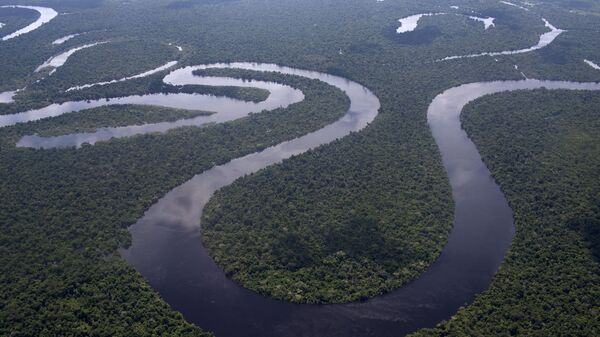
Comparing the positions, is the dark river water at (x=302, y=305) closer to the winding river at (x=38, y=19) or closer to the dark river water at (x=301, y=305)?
the dark river water at (x=301, y=305)

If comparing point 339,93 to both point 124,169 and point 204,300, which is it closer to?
point 124,169

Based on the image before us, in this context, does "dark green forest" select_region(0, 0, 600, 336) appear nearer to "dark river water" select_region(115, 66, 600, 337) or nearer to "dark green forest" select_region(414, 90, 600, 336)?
"dark green forest" select_region(414, 90, 600, 336)

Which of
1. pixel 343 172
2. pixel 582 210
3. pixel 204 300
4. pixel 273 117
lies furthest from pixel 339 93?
pixel 204 300

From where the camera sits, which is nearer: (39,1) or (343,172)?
(343,172)

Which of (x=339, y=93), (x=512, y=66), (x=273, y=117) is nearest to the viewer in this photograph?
(x=273, y=117)

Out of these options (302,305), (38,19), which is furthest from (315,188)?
(38,19)

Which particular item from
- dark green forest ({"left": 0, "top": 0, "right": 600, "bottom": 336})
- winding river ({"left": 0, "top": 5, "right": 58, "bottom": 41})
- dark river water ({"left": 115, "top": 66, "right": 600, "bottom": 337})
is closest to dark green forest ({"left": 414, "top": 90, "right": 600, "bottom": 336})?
dark green forest ({"left": 0, "top": 0, "right": 600, "bottom": 336})

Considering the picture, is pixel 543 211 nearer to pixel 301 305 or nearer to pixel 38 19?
pixel 301 305

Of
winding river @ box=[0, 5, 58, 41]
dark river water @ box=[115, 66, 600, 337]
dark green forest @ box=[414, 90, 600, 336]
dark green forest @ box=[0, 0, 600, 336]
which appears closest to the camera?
dark green forest @ box=[414, 90, 600, 336]
